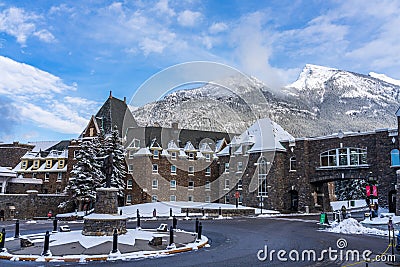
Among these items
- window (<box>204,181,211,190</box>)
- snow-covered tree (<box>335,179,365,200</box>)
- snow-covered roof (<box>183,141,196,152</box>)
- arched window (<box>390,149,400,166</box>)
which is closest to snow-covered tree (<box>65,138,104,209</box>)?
snow-covered roof (<box>183,141,196,152</box>)

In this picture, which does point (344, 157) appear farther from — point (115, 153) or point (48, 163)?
point (48, 163)

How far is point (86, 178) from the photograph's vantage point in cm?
4606

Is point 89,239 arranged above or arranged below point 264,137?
below

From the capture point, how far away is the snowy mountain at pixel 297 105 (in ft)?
223

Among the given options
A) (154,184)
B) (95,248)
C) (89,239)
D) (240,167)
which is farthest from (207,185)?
(95,248)

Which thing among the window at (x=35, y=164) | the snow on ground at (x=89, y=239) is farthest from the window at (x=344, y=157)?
the window at (x=35, y=164)

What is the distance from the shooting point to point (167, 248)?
16.2 metres

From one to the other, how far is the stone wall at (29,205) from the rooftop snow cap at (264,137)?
26091 millimetres

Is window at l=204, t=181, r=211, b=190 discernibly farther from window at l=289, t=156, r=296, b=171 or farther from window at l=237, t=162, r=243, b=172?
window at l=289, t=156, r=296, b=171

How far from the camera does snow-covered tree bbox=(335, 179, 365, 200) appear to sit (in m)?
71.6

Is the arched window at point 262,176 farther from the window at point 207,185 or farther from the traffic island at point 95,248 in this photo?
the traffic island at point 95,248

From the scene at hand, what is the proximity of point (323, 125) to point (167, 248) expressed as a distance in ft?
375

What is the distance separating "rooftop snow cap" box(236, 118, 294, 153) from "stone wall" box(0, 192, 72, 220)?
2609cm

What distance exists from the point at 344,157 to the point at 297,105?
322ft
